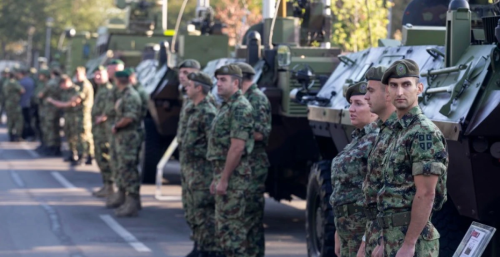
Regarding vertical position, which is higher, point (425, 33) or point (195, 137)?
point (425, 33)

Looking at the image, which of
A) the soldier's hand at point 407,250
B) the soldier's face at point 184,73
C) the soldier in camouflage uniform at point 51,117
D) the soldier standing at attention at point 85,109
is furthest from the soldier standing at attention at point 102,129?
the soldier's hand at point 407,250

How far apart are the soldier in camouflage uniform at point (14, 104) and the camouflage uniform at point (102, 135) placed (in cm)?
1224

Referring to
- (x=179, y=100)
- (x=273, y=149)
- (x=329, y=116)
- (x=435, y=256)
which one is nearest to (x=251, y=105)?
(x=329, y=116)

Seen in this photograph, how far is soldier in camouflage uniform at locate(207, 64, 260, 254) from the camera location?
829 centimetres

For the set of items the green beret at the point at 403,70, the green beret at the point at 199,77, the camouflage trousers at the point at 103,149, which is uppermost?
the green beret at the point at 403,70

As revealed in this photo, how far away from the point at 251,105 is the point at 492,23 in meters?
2.62

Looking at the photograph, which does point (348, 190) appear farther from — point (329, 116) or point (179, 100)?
point (179, 100)

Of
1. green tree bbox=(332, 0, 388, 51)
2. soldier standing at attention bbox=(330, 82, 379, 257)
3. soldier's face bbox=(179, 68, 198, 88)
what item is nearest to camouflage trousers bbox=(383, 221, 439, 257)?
soldier standing at attention bbox=(330, 82, 379, 257)

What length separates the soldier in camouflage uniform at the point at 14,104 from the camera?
25.6 m

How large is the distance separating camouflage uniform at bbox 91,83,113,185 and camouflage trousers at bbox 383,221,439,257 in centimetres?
875

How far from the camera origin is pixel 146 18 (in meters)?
23.1

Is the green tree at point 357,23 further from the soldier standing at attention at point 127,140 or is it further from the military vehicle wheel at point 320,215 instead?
the military vehicle wheel at point 320,215

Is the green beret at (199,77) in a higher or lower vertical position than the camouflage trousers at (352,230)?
higher

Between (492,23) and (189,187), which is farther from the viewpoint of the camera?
(189,187)
